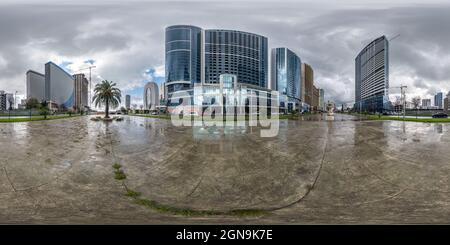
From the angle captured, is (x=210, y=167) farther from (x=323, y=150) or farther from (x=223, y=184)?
(x=323, y=150)

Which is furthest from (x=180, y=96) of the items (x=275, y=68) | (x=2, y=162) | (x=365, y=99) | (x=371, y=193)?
(x=365, y=99)

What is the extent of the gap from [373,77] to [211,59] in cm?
6016

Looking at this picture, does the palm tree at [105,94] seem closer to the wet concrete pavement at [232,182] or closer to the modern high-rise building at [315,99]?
the wet concrete pavement at [232,182]

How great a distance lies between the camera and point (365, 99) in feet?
345

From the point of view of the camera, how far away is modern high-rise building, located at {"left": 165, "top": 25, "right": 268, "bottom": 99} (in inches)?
→ 2255

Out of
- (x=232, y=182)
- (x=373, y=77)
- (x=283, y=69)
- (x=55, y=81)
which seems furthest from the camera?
(x=373, y=77)

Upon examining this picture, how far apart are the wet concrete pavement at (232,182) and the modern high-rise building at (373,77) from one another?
67.5 metres

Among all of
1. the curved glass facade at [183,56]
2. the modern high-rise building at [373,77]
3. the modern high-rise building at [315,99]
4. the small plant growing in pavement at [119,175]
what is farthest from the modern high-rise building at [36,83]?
the modern high-rise building at [315,99]

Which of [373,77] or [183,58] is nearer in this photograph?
[183,58]

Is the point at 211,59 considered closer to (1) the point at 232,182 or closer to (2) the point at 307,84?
(2) the point at 307,84

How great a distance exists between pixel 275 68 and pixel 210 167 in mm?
55479

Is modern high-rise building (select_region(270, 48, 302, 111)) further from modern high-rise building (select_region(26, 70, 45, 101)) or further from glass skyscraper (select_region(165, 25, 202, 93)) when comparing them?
modern high-rise building (select_region(26, 70, 45, 101))

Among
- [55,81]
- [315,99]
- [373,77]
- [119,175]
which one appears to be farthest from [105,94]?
[315,99]

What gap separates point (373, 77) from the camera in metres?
85.8
